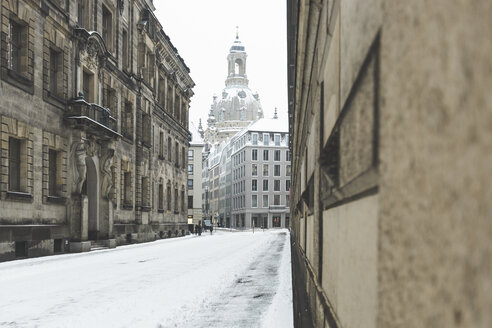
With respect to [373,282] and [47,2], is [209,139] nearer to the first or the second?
[47,2]

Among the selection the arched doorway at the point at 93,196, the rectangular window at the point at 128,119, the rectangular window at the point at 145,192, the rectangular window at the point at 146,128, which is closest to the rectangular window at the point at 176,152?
the rectangular window at the point at 146,128

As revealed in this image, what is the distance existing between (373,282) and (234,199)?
331 ft

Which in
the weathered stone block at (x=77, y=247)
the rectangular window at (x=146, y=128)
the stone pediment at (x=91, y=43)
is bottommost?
the weathered stone block at (x=77, y=247)

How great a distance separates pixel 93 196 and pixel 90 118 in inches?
194

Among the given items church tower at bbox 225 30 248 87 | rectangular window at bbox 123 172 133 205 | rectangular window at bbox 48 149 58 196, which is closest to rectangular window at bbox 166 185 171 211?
rectangular window at bbox 123 172 133 205

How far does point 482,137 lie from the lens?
481 millimetres

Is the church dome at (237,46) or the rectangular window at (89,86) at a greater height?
the church dome at (237,46)

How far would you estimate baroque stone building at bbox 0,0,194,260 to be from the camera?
1808cm

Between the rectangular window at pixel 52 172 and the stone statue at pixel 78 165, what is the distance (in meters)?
1.08

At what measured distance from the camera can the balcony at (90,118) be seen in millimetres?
21891

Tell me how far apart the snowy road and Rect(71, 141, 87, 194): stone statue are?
7189 mm

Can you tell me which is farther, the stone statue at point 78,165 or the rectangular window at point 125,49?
the rectangular window at point 125,49

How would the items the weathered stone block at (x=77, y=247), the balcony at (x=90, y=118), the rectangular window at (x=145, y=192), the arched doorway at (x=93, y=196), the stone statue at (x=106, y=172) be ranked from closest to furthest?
the weathered stone block at (x=77, y=247), the balcony at (x=90, y=118), the arched doorway at (x=93, y=196), the stone statue at (x=106, y=172), the rectangular window at (x=145, y=192)

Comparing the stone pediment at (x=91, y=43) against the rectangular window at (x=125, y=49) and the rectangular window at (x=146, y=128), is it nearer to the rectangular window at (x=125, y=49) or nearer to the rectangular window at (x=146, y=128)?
the rectangular window at (x=125, y=49)
